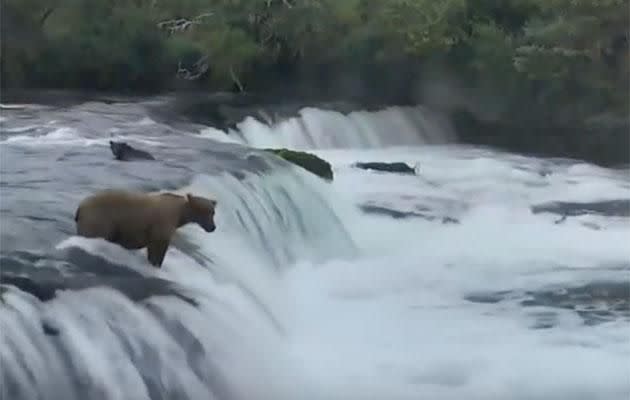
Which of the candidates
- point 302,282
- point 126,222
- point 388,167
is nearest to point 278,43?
point 388,167

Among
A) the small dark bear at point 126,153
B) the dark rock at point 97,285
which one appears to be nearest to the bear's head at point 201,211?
the dark rock at point 97,285

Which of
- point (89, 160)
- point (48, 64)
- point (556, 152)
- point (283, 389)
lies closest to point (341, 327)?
point (283, 389)

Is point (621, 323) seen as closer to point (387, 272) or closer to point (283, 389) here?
point (387, 272)

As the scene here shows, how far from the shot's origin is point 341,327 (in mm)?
6719

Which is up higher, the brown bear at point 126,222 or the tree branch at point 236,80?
the tree branch at point 236,80

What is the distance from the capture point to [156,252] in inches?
222

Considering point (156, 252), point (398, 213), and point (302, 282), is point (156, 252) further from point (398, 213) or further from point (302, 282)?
point (398, 213)

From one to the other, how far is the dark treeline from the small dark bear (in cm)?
608

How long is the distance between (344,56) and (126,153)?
22.9ft

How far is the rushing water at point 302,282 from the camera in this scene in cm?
498

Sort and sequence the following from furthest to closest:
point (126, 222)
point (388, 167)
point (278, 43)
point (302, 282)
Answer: point (278, 43) → point (388, 167) → point (302, 282) → point (126, 222)

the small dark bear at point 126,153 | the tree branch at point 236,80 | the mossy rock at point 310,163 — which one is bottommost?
the small dark bear at point 126,153

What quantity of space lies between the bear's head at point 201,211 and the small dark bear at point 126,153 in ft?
7.65

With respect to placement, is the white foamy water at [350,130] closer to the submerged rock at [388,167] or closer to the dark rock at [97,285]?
the submerged rock at [388,167]
